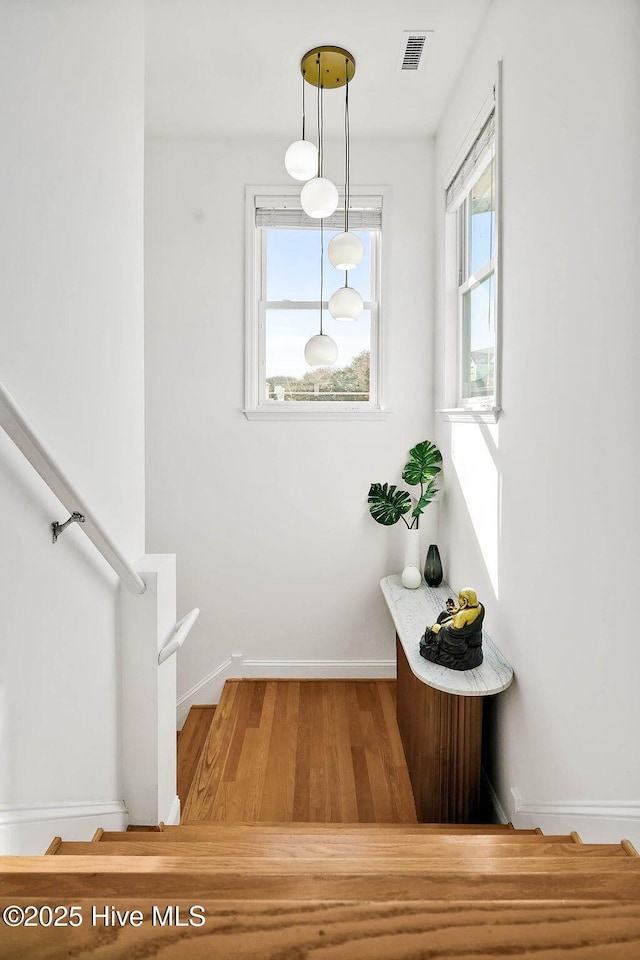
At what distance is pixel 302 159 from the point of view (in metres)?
2.31

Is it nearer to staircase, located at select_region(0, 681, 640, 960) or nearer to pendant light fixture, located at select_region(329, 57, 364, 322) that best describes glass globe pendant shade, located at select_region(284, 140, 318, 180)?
pendant light fixture, located at select_region(329, 57, 364, 322)

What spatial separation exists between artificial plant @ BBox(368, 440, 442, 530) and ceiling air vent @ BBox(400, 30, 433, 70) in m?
1.82

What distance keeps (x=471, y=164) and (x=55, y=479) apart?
7.85 ft

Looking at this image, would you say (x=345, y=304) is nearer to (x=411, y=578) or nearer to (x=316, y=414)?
(x=316, y=414)

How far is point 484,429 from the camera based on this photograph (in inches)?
101

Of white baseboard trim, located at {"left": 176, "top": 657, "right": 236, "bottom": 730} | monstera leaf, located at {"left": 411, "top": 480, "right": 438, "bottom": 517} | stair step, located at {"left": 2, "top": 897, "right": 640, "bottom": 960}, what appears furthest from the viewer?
white baseboard trim, located at {"left": 176, "top": 657, "right": 236, "bottom": 730}

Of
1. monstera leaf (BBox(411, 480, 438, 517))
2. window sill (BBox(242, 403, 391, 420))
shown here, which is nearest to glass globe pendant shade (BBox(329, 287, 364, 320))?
window sill (BBox(242, 403, 391, 420))

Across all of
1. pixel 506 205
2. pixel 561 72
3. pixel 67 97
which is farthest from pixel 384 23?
pixel 67 97

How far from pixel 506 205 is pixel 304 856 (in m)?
2.16

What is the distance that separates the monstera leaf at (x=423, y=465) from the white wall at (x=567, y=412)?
95 centimetres

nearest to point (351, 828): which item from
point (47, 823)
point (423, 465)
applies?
point (47, 823)

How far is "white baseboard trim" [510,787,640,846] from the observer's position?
53.2 inches

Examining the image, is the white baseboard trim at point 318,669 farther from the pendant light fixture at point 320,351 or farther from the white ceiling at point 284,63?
the white ceiling at point 284,63

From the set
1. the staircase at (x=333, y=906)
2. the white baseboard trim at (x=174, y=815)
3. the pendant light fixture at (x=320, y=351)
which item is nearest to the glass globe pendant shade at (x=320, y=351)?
the pendant light fixture at (x=320, y=351)
